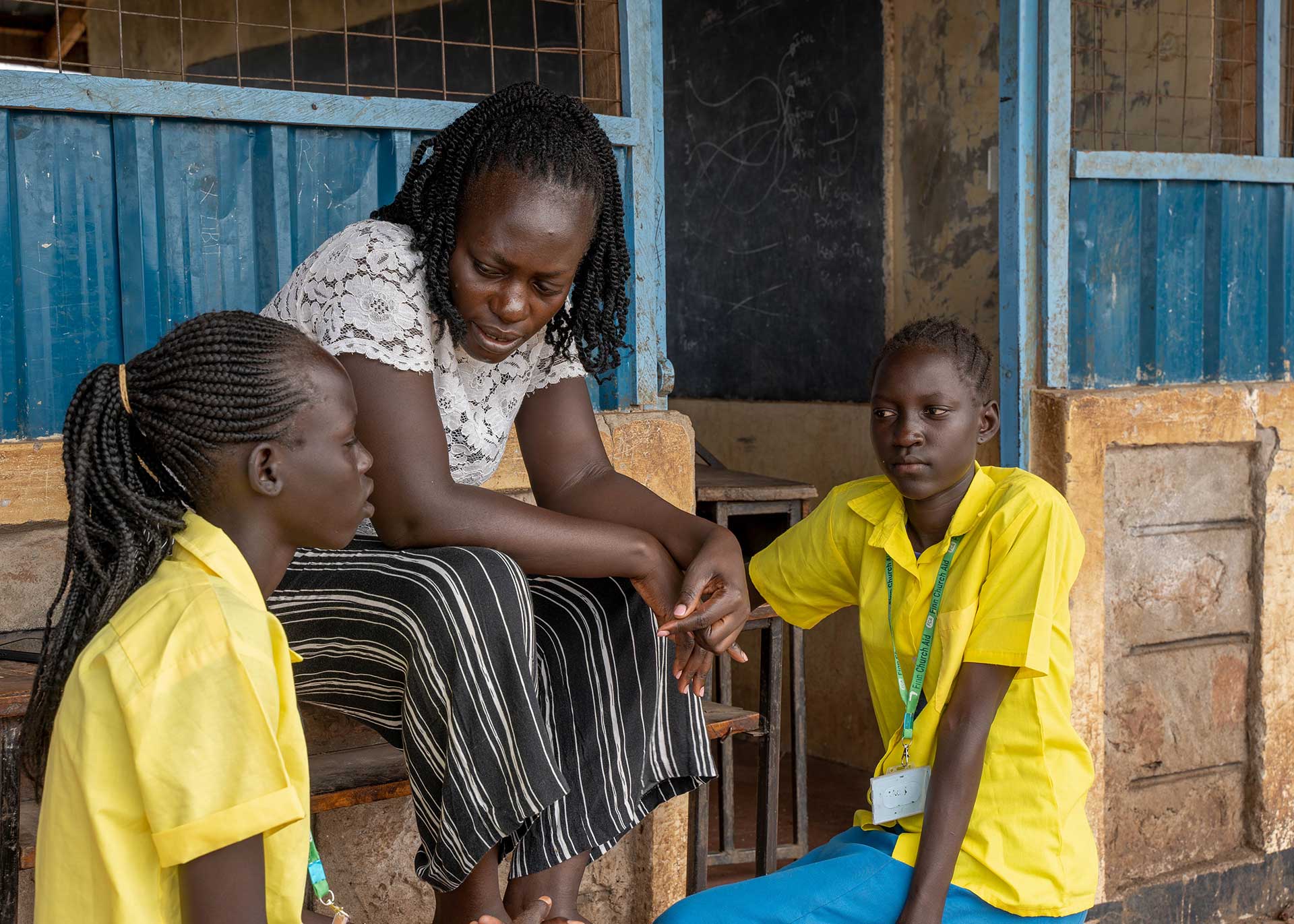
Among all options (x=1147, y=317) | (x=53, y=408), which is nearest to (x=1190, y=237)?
(x=1147, y=317)

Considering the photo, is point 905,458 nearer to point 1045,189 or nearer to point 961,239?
point 1045,189

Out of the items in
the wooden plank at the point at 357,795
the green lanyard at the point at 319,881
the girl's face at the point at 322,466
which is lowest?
the wooden plank at the point at 357,795

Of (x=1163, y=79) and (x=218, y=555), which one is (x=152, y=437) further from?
(x=1163, y=79)

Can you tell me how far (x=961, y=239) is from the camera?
14.7 ft

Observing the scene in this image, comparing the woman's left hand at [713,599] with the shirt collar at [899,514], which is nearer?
the woman's left hand at [713,599]

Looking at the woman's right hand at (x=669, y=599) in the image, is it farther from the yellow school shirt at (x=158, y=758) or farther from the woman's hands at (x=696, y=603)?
the yellow school shirt at (x=158, y=758)

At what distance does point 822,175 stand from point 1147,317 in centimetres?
149

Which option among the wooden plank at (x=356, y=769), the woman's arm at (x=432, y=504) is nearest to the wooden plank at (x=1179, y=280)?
the woman's arm at (x=432, y=504)

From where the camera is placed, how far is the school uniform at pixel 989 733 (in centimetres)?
235

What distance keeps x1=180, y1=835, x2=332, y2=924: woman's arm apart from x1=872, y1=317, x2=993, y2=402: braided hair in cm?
156

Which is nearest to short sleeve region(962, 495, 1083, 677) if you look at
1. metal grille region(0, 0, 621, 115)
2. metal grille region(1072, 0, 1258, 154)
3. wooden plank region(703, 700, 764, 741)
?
wooden plank region(703, 700, 764, 741)

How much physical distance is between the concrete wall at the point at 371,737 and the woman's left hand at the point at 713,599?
39.2 inches

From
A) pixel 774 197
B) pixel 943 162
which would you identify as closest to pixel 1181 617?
pixel 943 162

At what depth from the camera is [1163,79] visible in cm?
453
